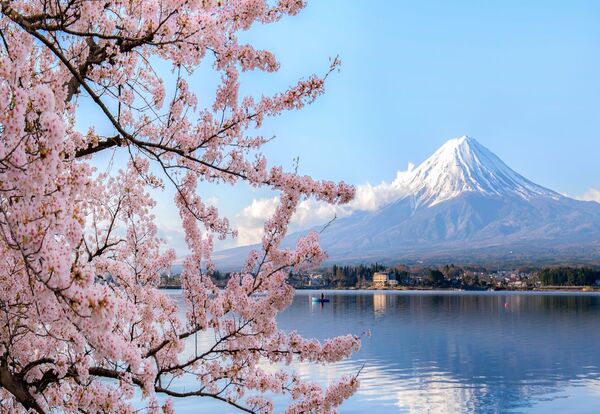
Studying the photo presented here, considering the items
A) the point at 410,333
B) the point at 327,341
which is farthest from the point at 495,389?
the point at 327,341

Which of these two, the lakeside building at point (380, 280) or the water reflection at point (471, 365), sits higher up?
the lakeside building at point (380, 280)

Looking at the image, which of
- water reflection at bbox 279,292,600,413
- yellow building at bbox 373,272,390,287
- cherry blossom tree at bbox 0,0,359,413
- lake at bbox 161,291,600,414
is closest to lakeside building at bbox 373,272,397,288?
yellow building at bbox 373,272,390,287

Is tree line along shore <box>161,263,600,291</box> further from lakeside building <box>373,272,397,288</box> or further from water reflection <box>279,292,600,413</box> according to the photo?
water reflection <box>279,292,600,413</box>

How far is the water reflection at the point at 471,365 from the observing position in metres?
32.3

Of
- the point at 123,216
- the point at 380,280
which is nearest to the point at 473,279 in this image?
the point at 380,280

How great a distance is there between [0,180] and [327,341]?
4144 millimetres

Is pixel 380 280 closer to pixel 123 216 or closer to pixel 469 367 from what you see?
pixel 469 367

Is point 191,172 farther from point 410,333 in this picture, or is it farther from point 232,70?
point 410,333

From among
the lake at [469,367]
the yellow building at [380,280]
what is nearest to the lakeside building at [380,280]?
the yellow building at [380,280]

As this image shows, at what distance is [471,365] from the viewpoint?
43.5 m

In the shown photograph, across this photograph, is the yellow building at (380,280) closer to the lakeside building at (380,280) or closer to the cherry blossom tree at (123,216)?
the lakeside building at (380,280)

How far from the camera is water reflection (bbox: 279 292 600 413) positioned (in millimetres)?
32284

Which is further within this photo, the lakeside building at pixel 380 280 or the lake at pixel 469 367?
the lakeside building at pixel 380 280

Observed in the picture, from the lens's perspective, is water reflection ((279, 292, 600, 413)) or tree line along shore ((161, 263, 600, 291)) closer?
water reflection ((279, 292, 600, 413))
